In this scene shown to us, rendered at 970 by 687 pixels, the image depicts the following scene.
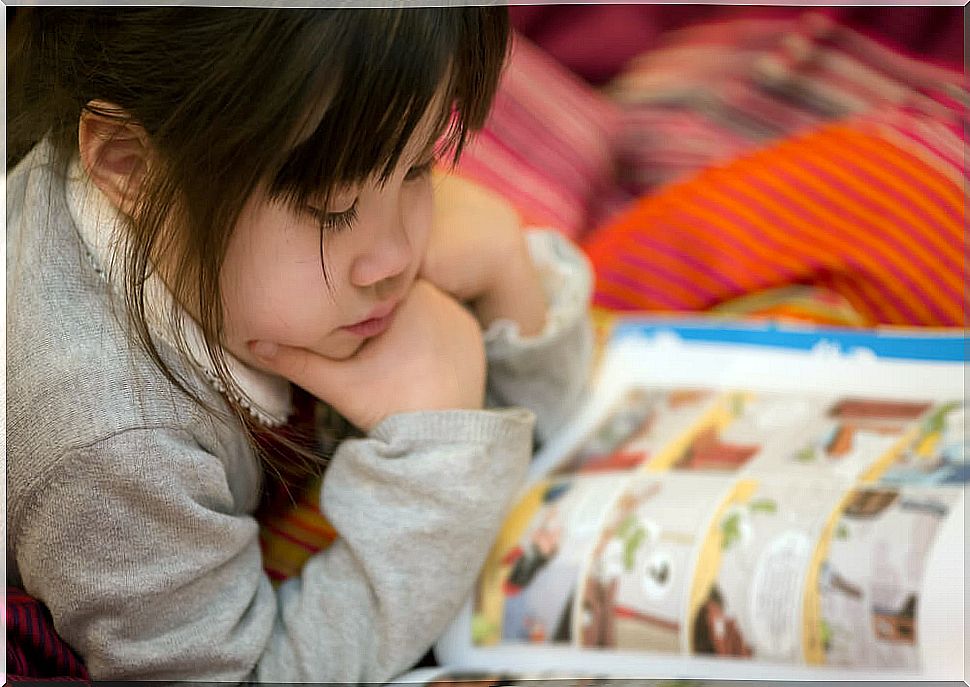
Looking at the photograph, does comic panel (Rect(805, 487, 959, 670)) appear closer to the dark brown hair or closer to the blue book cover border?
the blue book cover border

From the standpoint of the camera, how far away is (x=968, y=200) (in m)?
0.85

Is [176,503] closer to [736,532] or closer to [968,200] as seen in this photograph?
[736,532]

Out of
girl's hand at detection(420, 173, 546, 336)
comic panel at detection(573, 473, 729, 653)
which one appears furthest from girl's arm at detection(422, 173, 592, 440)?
comic panel at detection(573, 473, 729, 653)

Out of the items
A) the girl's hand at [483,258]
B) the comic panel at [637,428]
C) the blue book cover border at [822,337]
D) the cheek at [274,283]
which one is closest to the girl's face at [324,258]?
the cheek at [274,283]

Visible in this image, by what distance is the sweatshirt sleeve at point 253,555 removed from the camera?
0.51 metres

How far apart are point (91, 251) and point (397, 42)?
0.19m

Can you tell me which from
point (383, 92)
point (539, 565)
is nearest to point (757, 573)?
point (539, 565)

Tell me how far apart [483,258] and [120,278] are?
0.27 meters

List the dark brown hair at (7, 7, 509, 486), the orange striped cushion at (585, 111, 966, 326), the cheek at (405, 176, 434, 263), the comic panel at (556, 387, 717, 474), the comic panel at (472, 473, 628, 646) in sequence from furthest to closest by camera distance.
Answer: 1. the orange striped cushion at (585, 111, 966, 326)
2. the comic panel at (556, 387, 717, 474)
3. the comic panel at (472, 473, 628, 646)
4. the cheek at (405, 176, 434, 263)
5. the dark brown hair at (7, 7, 509, 486)

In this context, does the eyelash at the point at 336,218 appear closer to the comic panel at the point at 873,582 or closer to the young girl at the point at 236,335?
the young girl at the point at 236,335

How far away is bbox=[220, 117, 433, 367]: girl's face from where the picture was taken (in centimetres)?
47

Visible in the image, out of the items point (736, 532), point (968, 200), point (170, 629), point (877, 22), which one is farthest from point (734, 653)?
point (877, 22)

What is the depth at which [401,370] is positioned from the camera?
0.59m

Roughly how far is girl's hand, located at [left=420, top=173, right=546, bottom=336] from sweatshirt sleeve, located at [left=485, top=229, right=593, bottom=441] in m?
0.01
